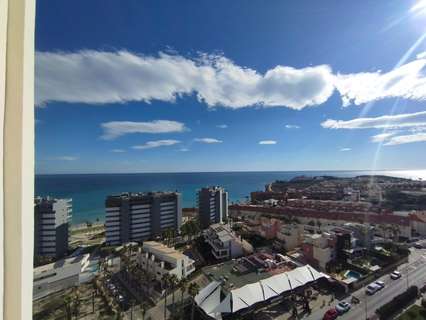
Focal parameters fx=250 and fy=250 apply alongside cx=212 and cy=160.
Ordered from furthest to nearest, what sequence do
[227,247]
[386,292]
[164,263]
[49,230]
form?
[49,230], [227,247], [164,263], [386,292]

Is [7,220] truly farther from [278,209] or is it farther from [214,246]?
[278,209]

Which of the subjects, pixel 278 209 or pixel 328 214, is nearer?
pixel 328 214

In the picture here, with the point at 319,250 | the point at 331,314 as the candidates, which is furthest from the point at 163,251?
the point at 319,250

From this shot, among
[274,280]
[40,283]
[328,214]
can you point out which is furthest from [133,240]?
[328,214]

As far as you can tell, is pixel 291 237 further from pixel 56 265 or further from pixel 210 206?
pixel 56 265

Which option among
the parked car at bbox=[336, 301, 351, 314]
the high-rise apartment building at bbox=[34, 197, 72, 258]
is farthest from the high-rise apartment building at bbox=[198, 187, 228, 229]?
the parked car at bbox=[336, 301, 351, 314]

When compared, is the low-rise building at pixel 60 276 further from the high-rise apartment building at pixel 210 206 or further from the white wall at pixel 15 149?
the high-rise apartment building at pixel 210 206

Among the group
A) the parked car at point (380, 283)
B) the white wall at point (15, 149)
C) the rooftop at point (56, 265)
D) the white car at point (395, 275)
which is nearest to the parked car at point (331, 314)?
the parked car at point (380, 283)
